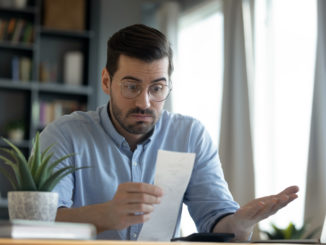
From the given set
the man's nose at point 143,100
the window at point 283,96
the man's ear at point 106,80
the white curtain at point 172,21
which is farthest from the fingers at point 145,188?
the white curtain at point 172,21

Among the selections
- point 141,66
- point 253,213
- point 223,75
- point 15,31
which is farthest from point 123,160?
point 15,31

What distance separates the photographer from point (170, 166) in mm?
1601

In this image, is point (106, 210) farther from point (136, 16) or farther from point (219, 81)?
point (136, 16)

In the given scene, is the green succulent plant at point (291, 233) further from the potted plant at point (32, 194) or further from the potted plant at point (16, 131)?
the potted plant at point (32, 194)

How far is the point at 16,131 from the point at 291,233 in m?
2.69

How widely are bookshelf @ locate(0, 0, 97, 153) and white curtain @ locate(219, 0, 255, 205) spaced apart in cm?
158

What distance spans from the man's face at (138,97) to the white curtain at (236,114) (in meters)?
2.39

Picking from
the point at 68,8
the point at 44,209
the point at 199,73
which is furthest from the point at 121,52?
the point at 68,8

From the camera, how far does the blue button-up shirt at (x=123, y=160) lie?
182 centimetres

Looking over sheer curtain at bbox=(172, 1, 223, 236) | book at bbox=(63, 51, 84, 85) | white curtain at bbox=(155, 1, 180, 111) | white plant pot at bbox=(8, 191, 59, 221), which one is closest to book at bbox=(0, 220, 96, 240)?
white plant pot at bbox=(8, 191, 59, 221)

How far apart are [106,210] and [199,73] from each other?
13.1 ft

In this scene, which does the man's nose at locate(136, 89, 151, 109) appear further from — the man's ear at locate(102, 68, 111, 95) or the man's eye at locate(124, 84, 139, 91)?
the man's ear at locate(102, 68, 111, 95)

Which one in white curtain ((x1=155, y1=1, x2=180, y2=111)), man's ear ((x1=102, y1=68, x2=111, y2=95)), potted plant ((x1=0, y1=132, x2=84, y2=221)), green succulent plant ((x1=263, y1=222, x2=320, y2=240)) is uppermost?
white curtain ((x1=155, y1=1, x2=180, y2=111))

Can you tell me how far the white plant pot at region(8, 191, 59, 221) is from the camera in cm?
116
